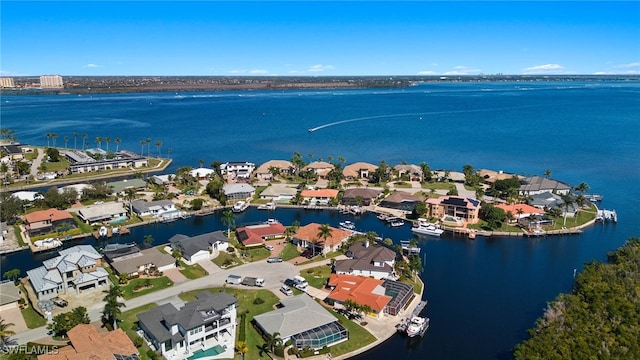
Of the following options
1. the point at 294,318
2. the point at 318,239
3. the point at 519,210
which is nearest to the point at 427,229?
the point at 519,210

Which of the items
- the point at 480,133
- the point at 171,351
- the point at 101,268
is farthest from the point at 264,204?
the point at 480,133

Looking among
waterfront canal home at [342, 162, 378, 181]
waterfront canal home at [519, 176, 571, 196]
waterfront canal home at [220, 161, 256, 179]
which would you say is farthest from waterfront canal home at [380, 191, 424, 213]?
waterfront canal home at [220, 161, 256, 179]

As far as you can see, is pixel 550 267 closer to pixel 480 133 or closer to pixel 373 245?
pixel 373 245

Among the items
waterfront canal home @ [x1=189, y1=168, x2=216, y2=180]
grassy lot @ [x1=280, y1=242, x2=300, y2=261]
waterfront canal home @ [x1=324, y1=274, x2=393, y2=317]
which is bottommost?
grassy lot @ [x1=280, y1=242, x2=300, y2=261]

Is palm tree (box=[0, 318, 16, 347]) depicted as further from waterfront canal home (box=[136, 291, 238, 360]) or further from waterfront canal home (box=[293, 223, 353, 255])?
waterfront canal home (box=[293, 223, 353, 255])

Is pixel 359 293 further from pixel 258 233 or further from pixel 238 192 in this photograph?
pixel 238 192
